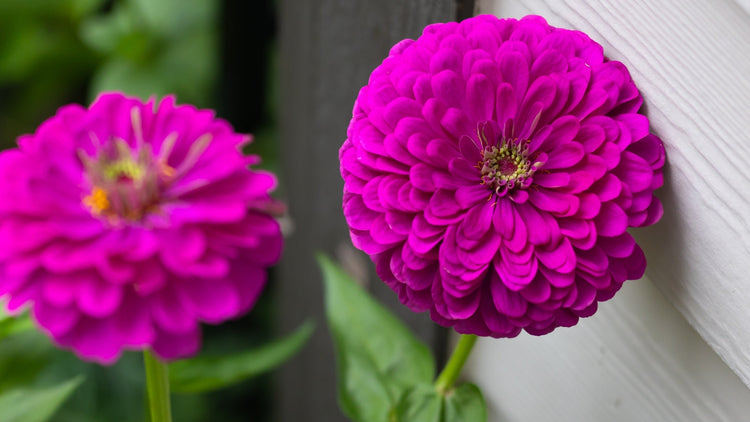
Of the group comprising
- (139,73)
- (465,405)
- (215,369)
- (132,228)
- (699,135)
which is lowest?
(139,73)

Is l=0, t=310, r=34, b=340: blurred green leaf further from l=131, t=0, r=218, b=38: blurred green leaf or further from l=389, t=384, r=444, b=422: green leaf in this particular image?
l=131, t=0, r=218, b=38: blurred green leaf

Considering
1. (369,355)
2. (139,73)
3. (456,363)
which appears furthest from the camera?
(139,73)

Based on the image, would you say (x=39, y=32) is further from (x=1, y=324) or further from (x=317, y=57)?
(x=1, y=324)

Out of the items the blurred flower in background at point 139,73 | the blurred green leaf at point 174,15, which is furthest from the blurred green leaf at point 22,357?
the blurred green leaf at point 174,15

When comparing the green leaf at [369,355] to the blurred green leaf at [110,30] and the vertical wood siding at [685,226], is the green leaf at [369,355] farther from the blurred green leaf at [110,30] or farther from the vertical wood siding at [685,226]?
the blurred green leaf at [110,30]

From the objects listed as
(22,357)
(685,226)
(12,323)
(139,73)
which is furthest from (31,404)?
(139,73)

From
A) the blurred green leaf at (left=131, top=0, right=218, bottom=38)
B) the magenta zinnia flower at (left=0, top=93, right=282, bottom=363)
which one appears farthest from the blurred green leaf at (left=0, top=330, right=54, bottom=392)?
the magenta zinnia flower at (left=0, top=93, right=282, bottom=363)

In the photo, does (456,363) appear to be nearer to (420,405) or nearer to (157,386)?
(420,405)

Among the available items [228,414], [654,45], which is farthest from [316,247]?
[654,45]
